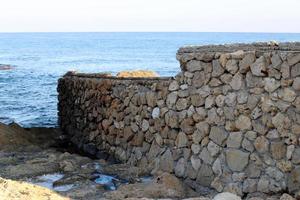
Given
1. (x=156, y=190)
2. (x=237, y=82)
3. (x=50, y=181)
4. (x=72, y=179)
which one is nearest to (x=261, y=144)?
(x=237, y=82)

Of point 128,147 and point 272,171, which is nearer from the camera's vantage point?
point 272,171

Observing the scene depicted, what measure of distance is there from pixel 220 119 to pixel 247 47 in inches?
47.8

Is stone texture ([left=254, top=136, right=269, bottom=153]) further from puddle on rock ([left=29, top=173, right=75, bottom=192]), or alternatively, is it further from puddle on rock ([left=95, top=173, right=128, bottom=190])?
puddle on rock ([left=29, top=173, right=75, bottom=192])

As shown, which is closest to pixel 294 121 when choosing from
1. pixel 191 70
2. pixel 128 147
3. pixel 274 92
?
pixel 274 92

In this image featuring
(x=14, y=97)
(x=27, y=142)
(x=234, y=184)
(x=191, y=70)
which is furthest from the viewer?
(x=14, y=97)

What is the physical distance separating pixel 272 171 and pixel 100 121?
5140 millimetres

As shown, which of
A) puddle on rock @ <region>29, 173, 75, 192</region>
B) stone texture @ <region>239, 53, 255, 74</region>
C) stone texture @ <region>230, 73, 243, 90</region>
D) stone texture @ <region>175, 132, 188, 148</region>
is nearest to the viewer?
stone texture @ <region>239, 53, 255, 74</region>

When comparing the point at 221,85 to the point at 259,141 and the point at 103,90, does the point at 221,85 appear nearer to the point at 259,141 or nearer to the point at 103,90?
the point at 259,141

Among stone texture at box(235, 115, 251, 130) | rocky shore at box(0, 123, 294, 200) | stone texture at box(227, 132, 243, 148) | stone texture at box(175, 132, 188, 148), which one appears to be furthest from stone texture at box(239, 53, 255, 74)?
rocky shore at box(0, 123, 294, 200)

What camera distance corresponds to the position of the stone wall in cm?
742

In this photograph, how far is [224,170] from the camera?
8.23 m

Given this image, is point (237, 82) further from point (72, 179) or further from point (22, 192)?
point (22, 192)

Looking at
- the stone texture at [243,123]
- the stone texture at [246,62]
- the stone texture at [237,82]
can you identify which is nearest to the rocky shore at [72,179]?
the stone texture at [243,123]

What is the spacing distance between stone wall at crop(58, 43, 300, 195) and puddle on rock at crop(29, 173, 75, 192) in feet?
5.19
